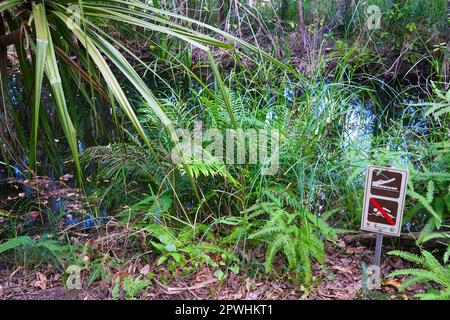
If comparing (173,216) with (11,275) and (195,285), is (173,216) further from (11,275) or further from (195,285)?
(11,275)

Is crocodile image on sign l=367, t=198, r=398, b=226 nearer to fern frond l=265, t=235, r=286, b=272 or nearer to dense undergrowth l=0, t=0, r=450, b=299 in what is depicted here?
dense undergrowth l=0, t=0, r=450, b=299

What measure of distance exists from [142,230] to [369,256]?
2.74 ft

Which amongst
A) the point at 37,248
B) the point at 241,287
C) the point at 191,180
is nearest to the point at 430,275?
the point at 241,287

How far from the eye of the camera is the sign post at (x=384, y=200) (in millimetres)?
1300

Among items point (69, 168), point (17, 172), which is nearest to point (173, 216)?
point (69, 168)

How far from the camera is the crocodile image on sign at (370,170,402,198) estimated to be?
1301 millimetres

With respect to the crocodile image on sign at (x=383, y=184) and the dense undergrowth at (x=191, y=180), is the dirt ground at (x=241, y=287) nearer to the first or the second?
the dense undergrowth at (x=191, y=180)

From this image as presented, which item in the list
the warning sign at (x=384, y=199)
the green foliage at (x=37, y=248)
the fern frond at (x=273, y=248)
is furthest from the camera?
the green foliage at (x=37, y=248)

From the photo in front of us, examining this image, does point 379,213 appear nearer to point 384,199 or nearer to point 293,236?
point 384,199

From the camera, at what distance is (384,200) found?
1327 millimetres

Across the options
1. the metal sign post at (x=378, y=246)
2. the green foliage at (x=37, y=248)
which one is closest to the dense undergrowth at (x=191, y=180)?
the green foliage at (x=37, y=248)

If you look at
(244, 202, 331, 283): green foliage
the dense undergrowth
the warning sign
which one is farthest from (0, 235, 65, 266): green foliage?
the warning sign

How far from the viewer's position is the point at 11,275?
1.62 m

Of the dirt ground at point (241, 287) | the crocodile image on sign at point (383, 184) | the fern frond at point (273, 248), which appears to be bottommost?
the dirt ground at point (241, 287)
